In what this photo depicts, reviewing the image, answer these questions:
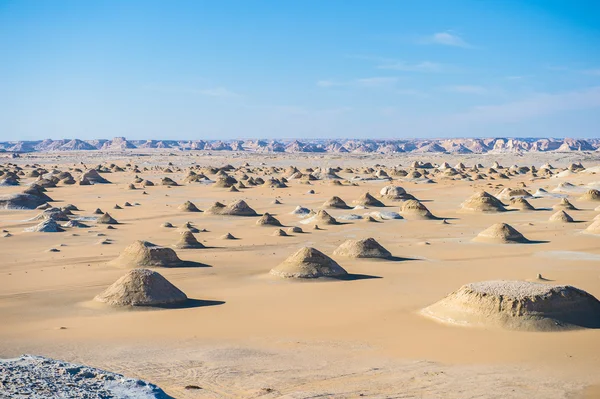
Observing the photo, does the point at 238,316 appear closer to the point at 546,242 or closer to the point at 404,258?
the point at 404,258

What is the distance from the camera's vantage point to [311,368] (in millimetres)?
9219

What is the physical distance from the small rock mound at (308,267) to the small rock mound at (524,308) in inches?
181

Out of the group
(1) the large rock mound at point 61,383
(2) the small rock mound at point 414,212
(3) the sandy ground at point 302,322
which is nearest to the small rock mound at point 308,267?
(3) the sandy ground at point 302,322

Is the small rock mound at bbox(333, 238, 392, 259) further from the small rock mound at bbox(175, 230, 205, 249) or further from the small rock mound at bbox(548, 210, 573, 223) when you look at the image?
the small rock mound at bbox(548, 210, 573, 223)

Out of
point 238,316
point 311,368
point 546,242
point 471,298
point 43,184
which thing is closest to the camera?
point 311,368

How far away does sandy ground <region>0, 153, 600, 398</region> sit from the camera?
8.73 meters

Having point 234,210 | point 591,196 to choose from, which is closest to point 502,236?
point 234,210

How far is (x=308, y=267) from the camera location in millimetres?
16172

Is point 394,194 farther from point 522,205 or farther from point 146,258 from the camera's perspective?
point 146,258

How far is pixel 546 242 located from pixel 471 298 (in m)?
12.2

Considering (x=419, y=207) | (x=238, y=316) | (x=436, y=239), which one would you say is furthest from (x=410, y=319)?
(x=419, y=207)

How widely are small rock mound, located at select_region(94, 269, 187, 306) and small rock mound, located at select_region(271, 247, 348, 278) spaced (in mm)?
3335

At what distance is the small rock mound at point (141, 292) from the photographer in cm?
1303

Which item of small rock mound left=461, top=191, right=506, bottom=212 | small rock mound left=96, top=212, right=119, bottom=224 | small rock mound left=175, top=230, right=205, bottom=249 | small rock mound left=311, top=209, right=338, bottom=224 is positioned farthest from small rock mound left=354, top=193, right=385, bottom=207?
small rock mound left=175, top=230, right=205, bottom=249
